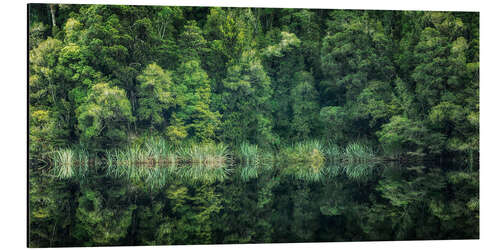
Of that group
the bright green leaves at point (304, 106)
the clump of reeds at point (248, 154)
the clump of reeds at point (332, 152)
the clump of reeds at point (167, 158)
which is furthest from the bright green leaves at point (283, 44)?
the clump of reeds at point (167, 158)

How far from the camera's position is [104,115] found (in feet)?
51.5

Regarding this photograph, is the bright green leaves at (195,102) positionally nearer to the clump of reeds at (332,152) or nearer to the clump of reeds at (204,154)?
the clump of reeds at (204,154)

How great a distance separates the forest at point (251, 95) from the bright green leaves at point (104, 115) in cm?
3

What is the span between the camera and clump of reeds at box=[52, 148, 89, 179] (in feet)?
47.4

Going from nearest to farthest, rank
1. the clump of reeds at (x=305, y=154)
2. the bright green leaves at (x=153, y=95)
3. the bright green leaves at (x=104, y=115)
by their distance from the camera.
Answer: the bright green leaves at (x=104, y=115) → the bright green leaves at (x=153, y=95) → the clump of reeds at (x=305, y=154)

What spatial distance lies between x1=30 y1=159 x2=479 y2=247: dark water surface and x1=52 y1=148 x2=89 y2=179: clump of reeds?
206 centimetres

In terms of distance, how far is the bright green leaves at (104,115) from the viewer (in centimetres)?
1568

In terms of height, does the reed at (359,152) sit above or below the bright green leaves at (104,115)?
below

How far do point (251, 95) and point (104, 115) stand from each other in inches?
187

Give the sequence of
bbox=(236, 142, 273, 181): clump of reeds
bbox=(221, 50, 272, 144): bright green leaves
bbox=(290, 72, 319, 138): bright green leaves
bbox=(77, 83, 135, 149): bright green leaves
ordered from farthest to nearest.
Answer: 1. bbox=(290, 72, 319, 138): bright green leaves
2. bbox=(221, 50, 272, 144): bright green leaves
3. bbox=(236, 142, 273, 181): clump of reeds
4. bbox=(77, 83, 135, 149): bright green leaves

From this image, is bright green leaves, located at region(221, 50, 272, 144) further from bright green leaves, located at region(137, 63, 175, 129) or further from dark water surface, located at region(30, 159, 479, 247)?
dark water surface, located at region(30, 159, 479, 247)

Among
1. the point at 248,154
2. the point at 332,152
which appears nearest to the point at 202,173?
the point at 248,154

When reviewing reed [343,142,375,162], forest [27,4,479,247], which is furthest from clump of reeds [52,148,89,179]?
reed [343,142,375,162]

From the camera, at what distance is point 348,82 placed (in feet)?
56.5
